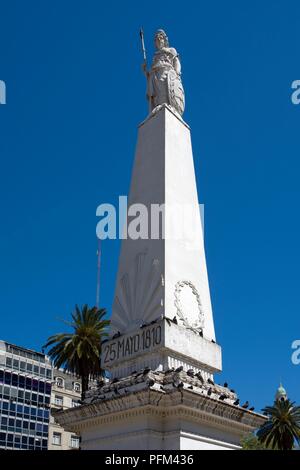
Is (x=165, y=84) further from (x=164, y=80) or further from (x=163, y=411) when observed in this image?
(x=163, y=411)

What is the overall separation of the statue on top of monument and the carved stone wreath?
211 inches

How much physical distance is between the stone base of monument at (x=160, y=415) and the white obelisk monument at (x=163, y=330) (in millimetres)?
22

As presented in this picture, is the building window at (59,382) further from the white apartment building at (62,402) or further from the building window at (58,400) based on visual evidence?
the building window at (58,400)

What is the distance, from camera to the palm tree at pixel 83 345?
107 ft

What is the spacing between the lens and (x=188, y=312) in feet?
45.8

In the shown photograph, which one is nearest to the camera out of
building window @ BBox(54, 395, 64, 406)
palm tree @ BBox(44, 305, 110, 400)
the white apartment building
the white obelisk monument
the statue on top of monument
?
the white obelisk monument

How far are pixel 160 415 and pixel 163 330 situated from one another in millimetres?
1754

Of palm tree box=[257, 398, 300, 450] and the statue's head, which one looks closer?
the statue's head

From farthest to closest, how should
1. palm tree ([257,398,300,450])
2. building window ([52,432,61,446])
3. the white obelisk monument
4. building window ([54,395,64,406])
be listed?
building window ([54,395,64,406]), building window ([52,432,61,446]), palm tree ([257,398,300,450]), the white obelisk monument

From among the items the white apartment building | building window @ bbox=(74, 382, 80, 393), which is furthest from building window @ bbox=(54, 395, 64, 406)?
building window @ bbox=(74, 382, 80, 393)

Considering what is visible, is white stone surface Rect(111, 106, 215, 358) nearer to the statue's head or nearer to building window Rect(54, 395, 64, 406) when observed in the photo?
the statue's head

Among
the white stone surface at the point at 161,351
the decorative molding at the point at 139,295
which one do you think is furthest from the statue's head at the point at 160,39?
the white stone surface at the point at 161,351

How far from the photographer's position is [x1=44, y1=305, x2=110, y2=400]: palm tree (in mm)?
32625

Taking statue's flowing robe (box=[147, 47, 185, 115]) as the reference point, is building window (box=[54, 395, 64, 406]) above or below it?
below
